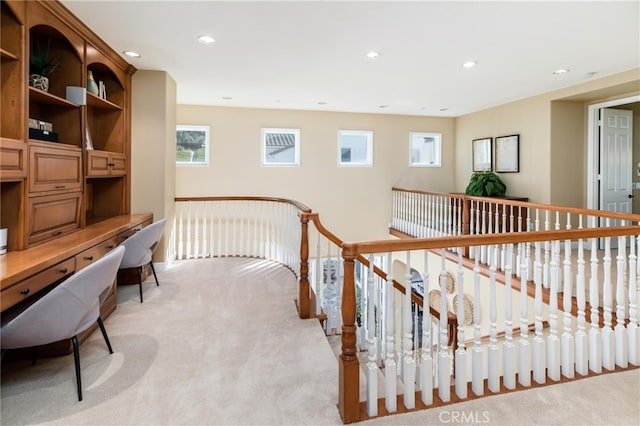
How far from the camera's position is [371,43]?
3.37m

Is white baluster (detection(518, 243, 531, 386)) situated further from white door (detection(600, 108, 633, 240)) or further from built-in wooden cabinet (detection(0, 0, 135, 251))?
white door (detection(600, 108, 633, 240))

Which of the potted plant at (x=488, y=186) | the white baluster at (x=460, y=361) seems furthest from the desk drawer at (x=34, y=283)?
the potted plant at (x=488, y=186)

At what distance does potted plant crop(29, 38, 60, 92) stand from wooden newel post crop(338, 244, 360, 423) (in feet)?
9.18

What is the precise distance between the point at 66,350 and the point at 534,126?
21.4 feet

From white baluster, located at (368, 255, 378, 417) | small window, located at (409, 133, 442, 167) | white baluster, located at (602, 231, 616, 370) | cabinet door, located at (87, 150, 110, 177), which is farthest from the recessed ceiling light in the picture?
small window, located at (409, 133, 442, 167)

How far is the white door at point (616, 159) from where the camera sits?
5.22 metres

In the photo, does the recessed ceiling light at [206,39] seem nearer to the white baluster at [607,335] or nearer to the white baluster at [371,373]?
the white baluster at [371,373]

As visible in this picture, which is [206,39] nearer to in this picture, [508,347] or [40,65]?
[40,65]

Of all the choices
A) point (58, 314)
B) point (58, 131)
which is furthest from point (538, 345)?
point (58, 131)

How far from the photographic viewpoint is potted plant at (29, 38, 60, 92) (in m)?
2.70

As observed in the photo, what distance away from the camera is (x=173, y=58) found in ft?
12.4

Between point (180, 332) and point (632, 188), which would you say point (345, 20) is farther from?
point (632, 188)

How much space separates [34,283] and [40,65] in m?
1.89

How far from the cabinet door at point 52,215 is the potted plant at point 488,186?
571cm
